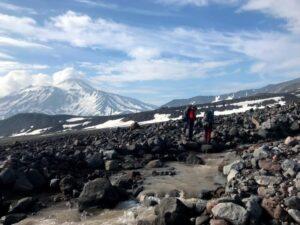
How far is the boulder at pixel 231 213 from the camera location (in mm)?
13094

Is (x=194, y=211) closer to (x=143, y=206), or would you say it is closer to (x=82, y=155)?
(x=143, y=206)

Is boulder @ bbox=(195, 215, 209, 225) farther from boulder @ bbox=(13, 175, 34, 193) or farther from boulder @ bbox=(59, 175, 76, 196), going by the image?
boulder @ bbox=(13, 175, 34, 193)

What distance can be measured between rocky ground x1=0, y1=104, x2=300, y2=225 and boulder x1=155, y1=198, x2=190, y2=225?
0.01 m

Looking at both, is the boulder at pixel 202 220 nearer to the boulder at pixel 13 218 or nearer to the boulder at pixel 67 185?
the boulder at pixel 13 218

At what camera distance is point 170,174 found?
21.8m

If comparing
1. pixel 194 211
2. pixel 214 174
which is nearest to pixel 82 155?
pixel 214 174

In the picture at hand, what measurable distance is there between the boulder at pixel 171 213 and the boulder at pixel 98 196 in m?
3.03

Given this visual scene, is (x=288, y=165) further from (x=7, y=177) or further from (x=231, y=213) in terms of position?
(x=7, y=177)

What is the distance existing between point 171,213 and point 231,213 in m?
1.75

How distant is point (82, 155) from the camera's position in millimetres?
25562

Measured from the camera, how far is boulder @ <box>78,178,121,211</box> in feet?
53.9

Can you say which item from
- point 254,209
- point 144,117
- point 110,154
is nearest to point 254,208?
point 254,209

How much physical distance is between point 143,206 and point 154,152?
12.0m

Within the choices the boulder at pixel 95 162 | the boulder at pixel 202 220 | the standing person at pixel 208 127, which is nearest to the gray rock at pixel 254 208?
the boulder at pixel 202 220
